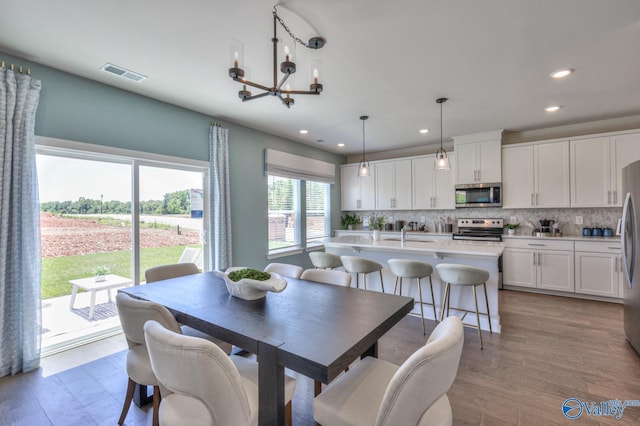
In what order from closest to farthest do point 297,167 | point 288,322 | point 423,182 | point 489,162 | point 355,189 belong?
point 288,322 < point 489,162 < point 297,167 < point 423,182 < point 355,189

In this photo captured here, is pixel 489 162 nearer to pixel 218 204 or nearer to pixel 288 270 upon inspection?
pixel 288 270

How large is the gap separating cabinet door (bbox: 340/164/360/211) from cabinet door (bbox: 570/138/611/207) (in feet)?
12.3

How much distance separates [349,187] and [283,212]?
2.07 metres

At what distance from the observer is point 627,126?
4.28 m

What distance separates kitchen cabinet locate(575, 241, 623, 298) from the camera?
402 centimetres

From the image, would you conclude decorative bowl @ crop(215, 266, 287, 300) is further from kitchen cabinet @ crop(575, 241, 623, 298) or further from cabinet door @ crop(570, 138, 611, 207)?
cabinet door @ crop(570, 138, 611, 207)

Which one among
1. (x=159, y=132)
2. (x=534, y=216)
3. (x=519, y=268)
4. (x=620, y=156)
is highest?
(x=159, y=132)

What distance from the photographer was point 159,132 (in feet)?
11.5

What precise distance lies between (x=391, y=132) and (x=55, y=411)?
5.14 metres

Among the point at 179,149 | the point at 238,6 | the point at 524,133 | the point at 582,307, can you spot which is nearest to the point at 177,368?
the point at 238,6

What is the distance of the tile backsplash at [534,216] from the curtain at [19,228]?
5867mm

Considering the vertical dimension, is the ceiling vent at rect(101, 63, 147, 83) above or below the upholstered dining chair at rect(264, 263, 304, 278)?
above

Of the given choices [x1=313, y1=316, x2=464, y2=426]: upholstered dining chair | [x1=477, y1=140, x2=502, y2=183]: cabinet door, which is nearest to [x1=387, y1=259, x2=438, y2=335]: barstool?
[x1=313, y1=316, x2=464, y2=426]: upholstered dining chair

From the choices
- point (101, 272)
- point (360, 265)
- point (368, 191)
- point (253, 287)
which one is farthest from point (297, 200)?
point (253, 287)
